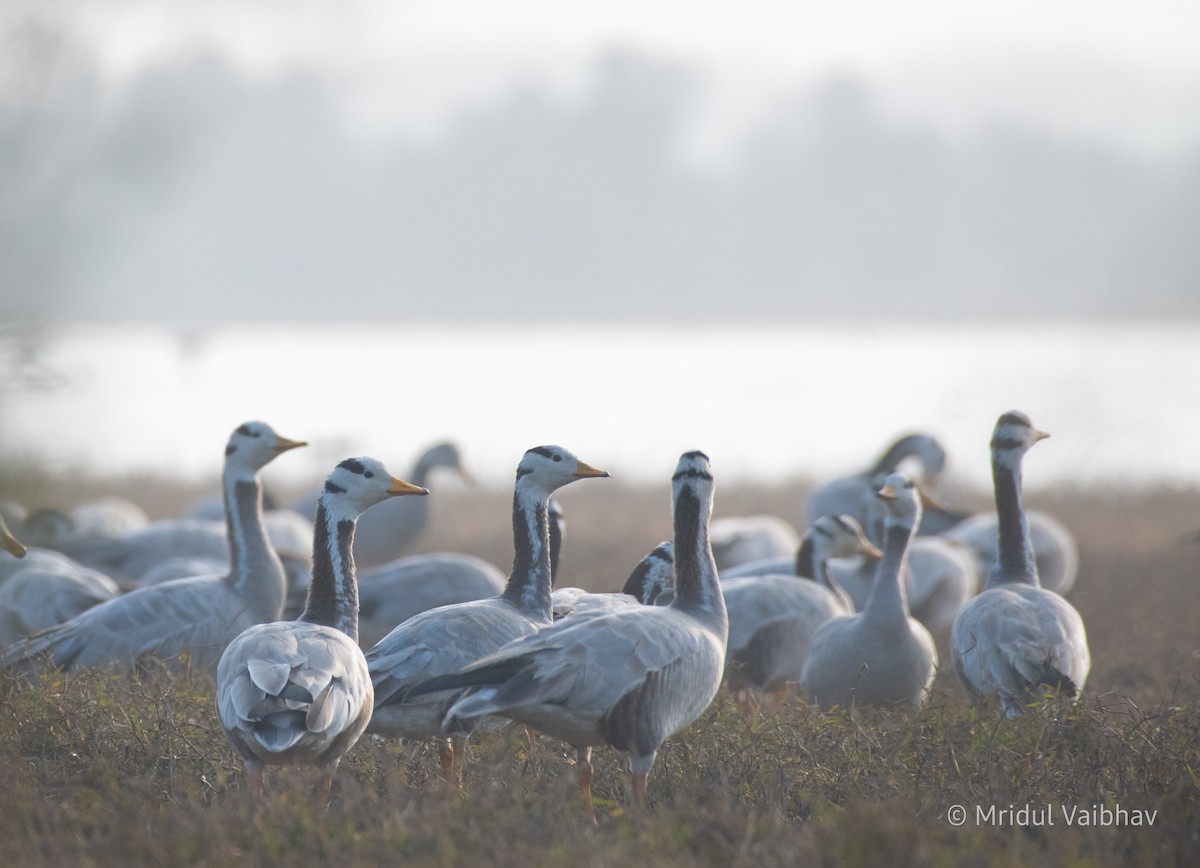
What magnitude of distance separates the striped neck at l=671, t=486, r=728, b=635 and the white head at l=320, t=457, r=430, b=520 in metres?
1.20

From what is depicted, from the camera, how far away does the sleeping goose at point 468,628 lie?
5598 mm

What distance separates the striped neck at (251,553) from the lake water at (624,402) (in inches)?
363

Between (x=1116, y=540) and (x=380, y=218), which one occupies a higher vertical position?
(x=380, y=218)

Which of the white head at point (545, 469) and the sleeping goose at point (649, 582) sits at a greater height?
the white head at point (545, 469)

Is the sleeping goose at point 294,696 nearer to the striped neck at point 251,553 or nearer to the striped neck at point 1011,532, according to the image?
the striped neck at point 251,553

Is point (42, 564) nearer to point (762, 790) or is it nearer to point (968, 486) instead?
point (762, 790)

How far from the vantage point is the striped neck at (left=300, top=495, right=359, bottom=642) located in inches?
238

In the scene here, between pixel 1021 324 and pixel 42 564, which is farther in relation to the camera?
pixel 1021 324

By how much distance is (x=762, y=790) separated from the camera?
521cm

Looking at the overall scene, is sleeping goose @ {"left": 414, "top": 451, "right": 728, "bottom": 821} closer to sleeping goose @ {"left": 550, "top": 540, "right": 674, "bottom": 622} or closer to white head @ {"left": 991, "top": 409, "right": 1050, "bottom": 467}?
sleeping goose @ {"left": 550, "top": 540, "right": 674, "bottom": 622}

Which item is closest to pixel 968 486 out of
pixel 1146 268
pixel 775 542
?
pixel 775 542

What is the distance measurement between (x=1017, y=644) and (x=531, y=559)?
7.68 feet

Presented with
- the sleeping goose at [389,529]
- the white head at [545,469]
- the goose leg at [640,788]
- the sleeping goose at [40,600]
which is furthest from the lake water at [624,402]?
the goose leg at [640,788]

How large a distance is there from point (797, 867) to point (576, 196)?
88.0 m
